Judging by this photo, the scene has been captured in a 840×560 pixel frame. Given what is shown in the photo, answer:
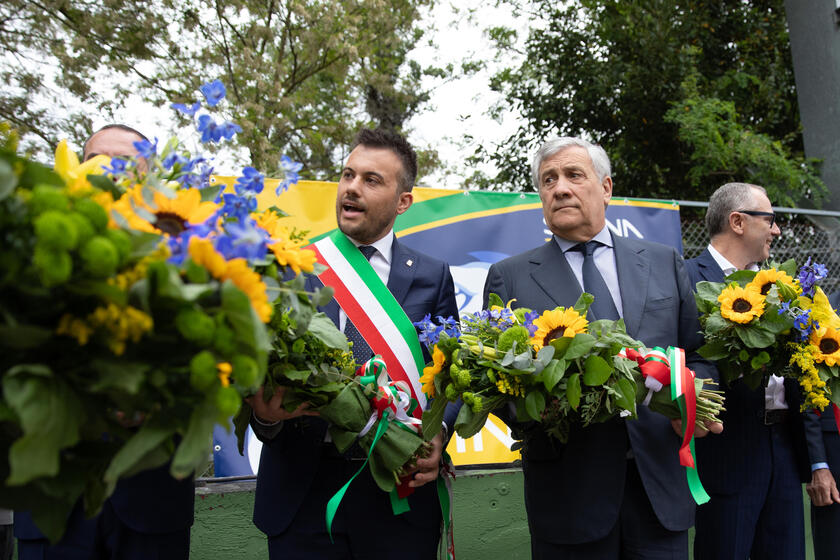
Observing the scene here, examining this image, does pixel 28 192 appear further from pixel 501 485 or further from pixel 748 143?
pixel 748 143

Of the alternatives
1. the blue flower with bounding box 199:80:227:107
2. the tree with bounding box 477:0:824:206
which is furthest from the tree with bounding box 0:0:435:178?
the blue flower with bounding box 199:80:227:107

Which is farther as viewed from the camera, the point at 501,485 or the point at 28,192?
the point at 501,485

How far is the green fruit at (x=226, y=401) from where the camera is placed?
0.94 m

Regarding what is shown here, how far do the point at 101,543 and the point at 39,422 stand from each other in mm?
1329

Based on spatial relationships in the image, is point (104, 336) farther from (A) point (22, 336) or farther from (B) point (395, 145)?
(B) point (395, 145)

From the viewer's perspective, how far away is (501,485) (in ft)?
13.5

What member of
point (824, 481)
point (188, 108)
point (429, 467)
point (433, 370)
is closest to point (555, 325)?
point (433, 370)

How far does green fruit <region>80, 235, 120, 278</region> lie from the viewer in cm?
88

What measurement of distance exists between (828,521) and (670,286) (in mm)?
1868

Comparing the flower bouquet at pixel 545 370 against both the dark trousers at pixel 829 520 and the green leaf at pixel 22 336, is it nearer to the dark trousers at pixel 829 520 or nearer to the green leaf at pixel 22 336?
the green leaf at pixel 22 336

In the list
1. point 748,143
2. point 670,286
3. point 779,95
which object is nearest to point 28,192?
point 670,286

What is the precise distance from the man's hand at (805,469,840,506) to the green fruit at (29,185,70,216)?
3561mm

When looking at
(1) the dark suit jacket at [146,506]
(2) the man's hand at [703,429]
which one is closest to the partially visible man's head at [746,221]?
(2) the man's hand at [703,429]

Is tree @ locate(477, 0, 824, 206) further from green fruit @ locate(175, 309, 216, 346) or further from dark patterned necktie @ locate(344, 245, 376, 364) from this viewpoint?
green fruit @ locate(175, 309, 216, 346)
